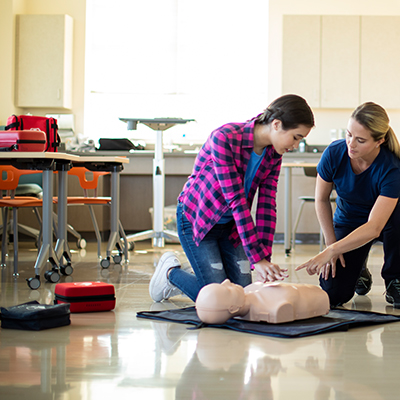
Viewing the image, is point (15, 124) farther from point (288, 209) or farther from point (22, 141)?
point (288, 209)

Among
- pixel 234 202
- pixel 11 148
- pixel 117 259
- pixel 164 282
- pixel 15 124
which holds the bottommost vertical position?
pixel 117 259

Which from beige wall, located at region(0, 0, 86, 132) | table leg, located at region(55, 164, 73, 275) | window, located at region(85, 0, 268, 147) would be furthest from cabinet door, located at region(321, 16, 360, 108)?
table leg, located at region(55, 164, 73, 275)

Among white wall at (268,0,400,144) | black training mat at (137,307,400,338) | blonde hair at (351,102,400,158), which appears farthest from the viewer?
white wall at (268,0,400,144)

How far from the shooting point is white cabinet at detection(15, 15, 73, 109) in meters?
6.26

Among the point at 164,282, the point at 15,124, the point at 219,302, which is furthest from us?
the point at 15,124

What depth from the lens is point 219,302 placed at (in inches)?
77.3

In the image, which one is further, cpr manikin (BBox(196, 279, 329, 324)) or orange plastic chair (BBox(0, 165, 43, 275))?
orange plastic chair (BBox(0, 165, 43, 275))

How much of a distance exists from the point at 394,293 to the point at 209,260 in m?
0.89

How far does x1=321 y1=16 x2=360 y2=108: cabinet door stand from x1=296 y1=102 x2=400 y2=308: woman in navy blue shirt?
3971mm

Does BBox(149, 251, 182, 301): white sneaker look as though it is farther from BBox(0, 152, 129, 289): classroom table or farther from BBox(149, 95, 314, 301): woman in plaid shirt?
BBox(0, 152, 129, 289): classroom table

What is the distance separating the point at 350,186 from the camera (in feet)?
7.93

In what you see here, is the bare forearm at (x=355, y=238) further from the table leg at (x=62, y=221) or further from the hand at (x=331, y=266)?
the table leg at (x=62, y=221)

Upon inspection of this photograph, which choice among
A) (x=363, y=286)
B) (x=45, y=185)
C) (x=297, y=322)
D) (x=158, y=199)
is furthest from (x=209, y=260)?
(x=158, y=199)

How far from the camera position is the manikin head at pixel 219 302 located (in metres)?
1.96
